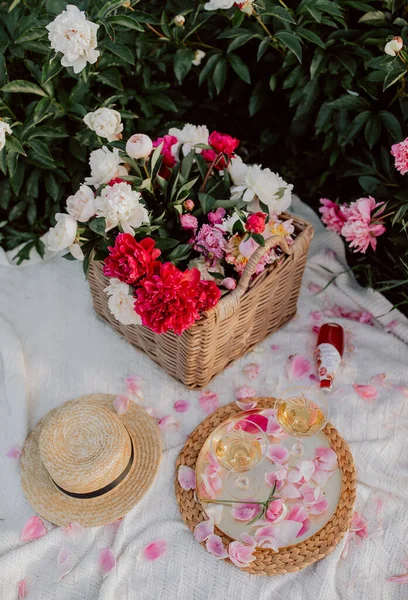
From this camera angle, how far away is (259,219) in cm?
131

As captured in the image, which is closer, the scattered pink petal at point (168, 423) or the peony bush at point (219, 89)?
the peony bush at point (219, 89)

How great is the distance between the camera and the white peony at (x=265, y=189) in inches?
54.1

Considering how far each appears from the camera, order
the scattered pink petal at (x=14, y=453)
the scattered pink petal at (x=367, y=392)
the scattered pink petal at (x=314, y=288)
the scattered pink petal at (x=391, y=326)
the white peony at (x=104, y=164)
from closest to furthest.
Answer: the white peony at (x=104, y=164) < the scattered pink petal at (x=14, y=453) < the scattered pink petal at (x=367, y=392) < the scattered pink petal at (x=391, y=326) < the scattered pink petal at (x=314, y=288)

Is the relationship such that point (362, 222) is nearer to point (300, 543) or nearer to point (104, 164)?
point (104, 164)

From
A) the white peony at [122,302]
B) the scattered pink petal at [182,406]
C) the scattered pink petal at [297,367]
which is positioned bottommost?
the scattered pink petal at [182,406]

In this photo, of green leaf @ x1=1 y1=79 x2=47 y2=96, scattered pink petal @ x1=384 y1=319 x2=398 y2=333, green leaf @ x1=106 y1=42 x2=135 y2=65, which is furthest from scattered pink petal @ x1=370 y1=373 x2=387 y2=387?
green leaf @ x1=1 y1=79 x2=47 y2=96

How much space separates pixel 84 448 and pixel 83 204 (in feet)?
1.81

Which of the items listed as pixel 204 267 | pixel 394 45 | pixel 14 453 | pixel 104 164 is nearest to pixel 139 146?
pixel 104 164

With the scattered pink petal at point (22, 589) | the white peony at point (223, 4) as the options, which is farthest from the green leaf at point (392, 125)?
the scattered pink petal at point (22, 589)

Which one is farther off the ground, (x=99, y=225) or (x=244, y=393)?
(x=99, y=225)

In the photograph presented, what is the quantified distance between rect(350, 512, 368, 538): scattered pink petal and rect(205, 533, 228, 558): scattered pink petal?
0.31 m

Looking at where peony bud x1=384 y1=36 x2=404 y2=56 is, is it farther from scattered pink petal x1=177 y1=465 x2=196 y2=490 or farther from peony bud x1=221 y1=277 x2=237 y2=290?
scattered pink petal x1=177 y1=465 x2=196 y2=490

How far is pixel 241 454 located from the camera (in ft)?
4.75

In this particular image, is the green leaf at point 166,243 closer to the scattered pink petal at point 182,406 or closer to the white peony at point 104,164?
the white peony at point 104,164
